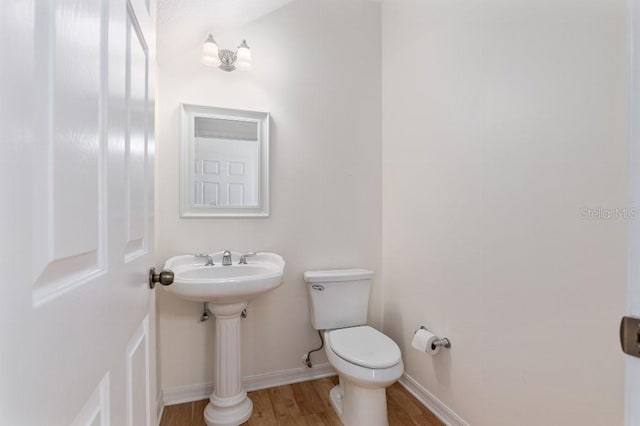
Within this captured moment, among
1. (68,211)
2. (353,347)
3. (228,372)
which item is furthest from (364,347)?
(68,211)

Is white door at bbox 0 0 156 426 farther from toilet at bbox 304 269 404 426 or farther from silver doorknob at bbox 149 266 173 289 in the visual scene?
toilet at bbox 304 269 404 426

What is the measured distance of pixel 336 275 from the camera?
6.20 ft

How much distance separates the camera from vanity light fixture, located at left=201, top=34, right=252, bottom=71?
5.50ft

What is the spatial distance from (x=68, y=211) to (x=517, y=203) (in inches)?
55.0

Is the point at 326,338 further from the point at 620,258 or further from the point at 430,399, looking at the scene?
the point at 620,258

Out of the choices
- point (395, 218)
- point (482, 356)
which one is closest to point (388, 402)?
point (482, 356)

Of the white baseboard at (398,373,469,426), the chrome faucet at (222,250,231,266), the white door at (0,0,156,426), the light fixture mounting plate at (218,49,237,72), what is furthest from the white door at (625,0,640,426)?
the light fixture mounting plate at (218,49,237,72)

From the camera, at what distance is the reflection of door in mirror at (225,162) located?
1.77 metres

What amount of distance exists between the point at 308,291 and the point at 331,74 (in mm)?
1504

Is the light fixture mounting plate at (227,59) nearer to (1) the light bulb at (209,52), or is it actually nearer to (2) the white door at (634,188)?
(1) the light bulb at (209,52)

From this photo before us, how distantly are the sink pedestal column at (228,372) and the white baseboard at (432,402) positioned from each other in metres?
0.98

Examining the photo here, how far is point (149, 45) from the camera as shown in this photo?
77 centimetres

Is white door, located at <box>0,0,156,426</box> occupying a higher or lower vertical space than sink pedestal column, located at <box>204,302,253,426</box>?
higher

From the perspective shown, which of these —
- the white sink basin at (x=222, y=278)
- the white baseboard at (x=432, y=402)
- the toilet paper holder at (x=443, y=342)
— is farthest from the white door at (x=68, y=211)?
the white baseboard at (x=432, y=402)
